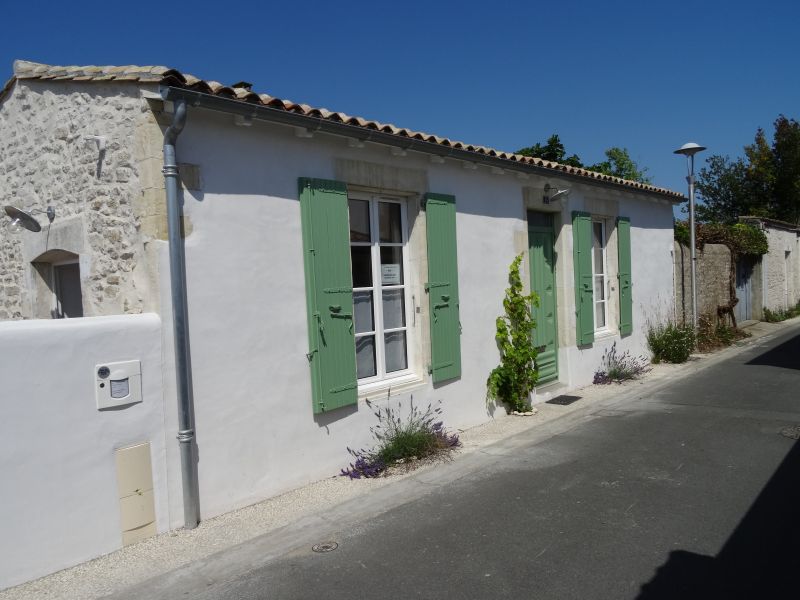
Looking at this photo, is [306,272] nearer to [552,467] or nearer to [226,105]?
[226,105]

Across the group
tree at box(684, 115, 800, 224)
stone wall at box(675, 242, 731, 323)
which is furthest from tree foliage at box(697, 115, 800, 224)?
stone wall at box(675, 242, 731, 323)

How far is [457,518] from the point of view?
14.2 feet

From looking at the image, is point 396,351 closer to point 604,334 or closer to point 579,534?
point 579,534

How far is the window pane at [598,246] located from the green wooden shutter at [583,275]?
0.70m

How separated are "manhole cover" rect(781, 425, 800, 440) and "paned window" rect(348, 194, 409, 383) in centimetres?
380

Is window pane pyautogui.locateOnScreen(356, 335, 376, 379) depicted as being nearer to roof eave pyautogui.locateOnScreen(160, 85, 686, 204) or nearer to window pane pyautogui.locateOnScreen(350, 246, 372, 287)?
window pane pyautogui.locateOnScreen(350, 246, 372, 287)

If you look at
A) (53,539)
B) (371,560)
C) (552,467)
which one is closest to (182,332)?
(53,539)

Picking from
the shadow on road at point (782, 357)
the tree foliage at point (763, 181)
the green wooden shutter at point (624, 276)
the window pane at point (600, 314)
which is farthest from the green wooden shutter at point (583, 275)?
the tree foliage at point (763, 181)

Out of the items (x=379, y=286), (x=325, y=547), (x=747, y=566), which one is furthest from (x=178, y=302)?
(x=747, y=566)

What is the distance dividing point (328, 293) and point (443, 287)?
5.27 feet

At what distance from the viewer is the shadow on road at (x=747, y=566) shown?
3156mm

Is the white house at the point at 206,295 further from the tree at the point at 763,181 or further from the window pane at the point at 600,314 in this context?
the tree at the point at 763,181

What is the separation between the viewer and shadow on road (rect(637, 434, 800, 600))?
3.16 m

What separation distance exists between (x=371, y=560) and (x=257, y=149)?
3.10 metres
